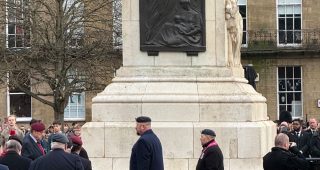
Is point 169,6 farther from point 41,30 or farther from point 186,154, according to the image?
point 41,30

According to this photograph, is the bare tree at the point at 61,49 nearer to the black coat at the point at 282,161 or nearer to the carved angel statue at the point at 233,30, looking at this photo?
the carved angel statue at the point at 233,30

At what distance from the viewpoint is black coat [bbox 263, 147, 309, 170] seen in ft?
46.0

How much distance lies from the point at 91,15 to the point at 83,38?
108 cm

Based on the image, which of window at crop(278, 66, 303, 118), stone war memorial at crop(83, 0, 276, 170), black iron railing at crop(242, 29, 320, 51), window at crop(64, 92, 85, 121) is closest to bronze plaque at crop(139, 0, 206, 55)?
stone war memorial at crop(83, 0, 276, 170)

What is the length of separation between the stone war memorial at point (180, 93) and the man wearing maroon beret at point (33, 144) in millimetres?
1796

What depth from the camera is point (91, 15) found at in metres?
35.0

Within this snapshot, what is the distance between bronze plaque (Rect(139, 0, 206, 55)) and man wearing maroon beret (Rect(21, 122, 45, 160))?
118 inches

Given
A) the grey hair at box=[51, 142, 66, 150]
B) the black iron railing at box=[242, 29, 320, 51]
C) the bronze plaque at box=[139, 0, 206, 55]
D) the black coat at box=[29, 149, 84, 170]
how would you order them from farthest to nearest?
the black iron railing at box=[242, 29, 320, 51]
the bronze plaque at box=[139, 0, 206, 55]
the grey hair at box=[51, 142, 66, 150]
the black coat at box=[29, 149, 84, 170]

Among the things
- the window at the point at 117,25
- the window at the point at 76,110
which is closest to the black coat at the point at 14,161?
the window at the point at 117,25

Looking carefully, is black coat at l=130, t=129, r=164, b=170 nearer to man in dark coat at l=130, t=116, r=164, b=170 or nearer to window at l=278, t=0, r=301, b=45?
man in dark coat at l=130, t=116, r=164, b=170

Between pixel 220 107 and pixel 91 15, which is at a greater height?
pixel 91 15

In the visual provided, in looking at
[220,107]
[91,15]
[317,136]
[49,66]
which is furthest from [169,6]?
[49,66]

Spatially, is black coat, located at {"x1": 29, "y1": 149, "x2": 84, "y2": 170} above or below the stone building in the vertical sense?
below

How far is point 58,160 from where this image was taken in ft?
40.4
